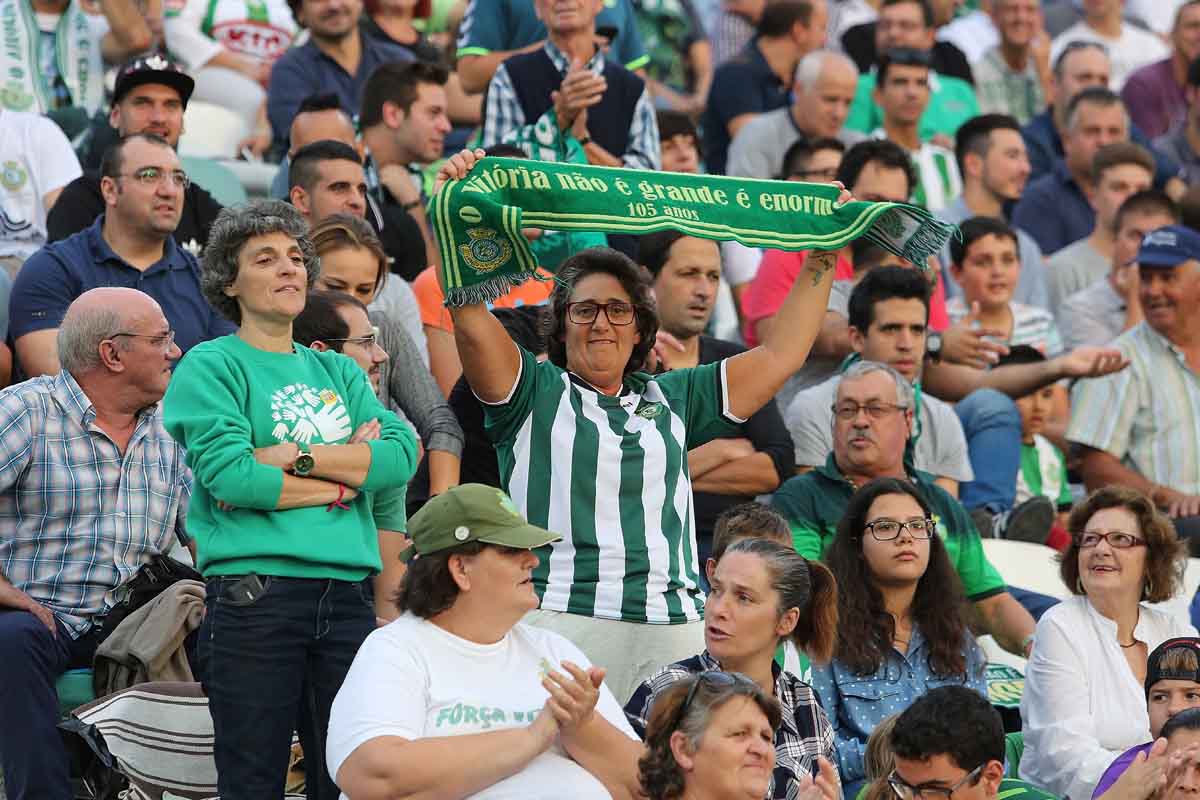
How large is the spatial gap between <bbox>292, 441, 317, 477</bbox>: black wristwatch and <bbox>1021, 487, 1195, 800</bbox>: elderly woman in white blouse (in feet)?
8.21

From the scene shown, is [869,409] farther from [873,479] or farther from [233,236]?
[233,236]

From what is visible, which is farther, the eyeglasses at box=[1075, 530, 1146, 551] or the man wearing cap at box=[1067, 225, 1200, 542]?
the man wearing cap at box=[1067, 225, 1200, 542]

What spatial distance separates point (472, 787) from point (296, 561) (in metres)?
0.99

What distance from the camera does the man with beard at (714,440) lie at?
696 centimetres

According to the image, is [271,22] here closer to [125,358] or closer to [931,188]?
[931,188]

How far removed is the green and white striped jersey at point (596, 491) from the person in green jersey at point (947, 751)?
0.93m

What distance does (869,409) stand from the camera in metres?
6.89

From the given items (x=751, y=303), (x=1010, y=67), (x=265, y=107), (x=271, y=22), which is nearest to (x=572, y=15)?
(x=751, y=303)

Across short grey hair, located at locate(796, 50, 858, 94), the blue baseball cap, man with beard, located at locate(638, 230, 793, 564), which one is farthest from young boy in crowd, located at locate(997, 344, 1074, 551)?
short grey hair, located at locate(796, 50, 858, 94)

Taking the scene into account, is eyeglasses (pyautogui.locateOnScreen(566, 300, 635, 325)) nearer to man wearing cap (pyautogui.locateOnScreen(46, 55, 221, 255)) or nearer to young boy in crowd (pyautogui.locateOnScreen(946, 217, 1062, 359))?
man wearing cap (pyautogui.locateOnScreen(46, 55, 221, 255))

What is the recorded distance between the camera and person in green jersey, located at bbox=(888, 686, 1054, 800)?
467cm

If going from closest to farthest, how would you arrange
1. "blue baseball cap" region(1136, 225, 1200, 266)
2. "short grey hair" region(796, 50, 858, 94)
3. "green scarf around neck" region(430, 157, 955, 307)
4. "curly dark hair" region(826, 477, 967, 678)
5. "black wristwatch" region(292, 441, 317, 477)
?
"black wristwatch" region(292, 441, 317, 477) < "green scarf around neck" region(430, 157, 955, 307) < "curly dark hair" region(826, 477, 967, 678) < "blue baseball cap" region(1136, 225, 1200, 266) < "short grey hair" region(796, 50, 858, 94)

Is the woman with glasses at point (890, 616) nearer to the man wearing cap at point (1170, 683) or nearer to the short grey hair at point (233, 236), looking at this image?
the man wearing cap at point (1170, 683)

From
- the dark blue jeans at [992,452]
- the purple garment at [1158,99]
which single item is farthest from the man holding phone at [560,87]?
the purple garment at [1158,99]
